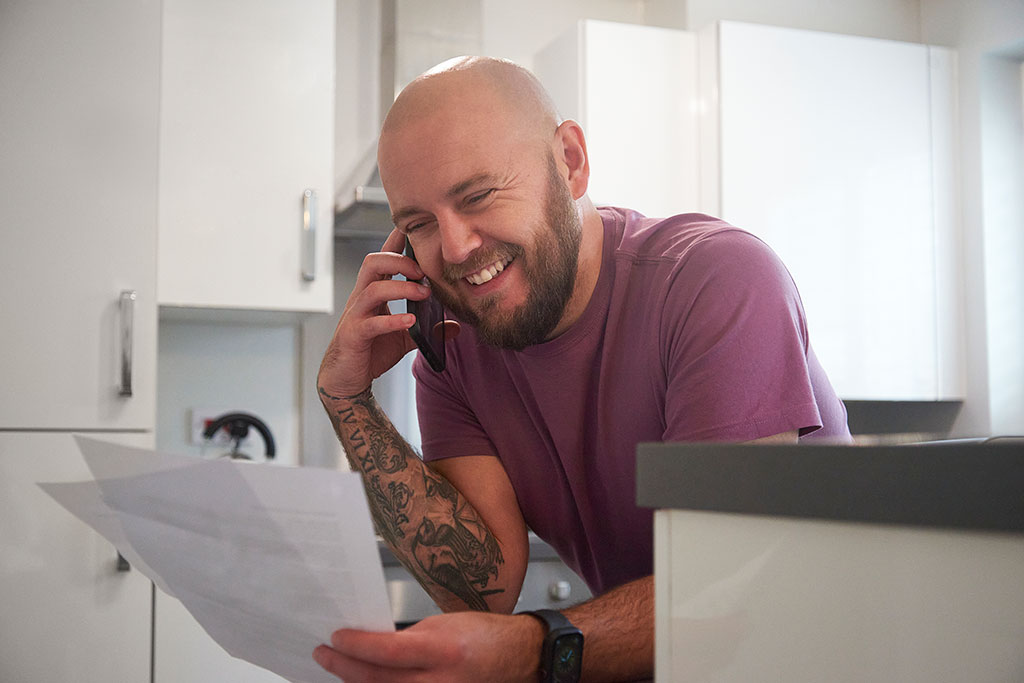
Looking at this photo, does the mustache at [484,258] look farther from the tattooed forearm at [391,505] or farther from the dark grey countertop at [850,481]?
the dark grey countertop at [850,481]

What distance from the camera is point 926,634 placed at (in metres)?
0.37

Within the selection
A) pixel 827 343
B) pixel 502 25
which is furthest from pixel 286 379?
pixel 827 343

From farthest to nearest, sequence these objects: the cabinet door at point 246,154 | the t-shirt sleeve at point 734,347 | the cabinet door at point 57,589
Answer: the cabinet door at point 246,154, the cabinet door at point 57,589, the t-shirt sleeve at point 734,347

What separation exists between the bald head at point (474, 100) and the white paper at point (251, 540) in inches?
20.8

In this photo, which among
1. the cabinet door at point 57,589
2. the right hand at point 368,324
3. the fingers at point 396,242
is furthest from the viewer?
the cabinet door at point 57,589

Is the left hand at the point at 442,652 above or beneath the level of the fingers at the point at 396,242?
beneath

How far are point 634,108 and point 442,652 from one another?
226 centimetres

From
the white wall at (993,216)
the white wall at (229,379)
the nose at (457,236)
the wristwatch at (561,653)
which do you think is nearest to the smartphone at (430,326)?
the nose at (457,236)

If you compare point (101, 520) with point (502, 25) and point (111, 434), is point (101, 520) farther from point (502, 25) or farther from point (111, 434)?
point (502, 25)

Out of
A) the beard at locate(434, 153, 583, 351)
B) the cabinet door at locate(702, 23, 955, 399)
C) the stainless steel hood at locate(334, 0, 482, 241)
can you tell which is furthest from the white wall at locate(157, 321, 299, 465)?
the beard at locate(434, 153, 583, 351)

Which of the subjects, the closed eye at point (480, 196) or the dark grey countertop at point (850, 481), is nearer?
the dark grey countertop at point (850, 481)

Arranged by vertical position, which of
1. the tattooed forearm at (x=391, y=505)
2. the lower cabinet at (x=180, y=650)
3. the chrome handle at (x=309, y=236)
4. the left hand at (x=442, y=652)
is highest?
the chrome handle at (x=309, y=236)

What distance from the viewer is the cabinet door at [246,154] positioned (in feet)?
7.34

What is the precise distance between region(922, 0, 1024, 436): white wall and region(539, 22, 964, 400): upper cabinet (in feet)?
0.26
